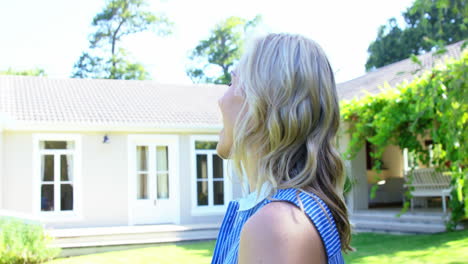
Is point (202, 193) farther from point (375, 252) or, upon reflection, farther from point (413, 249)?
point (413, 249)

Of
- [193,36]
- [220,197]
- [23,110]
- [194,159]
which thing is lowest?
[220,197]

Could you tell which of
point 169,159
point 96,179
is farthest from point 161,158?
point 96,179

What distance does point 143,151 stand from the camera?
47.1 ft

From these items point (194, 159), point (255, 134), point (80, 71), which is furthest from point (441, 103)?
point (80, 71)

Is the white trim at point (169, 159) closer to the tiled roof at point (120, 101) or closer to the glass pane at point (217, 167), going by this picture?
the tiled roof at point (120, 101)

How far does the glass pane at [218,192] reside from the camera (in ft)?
48.3

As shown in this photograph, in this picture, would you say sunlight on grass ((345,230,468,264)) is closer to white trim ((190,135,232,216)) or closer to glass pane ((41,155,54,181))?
white trim ((190,135,232,216))

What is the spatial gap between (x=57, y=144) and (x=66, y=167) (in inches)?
24.7

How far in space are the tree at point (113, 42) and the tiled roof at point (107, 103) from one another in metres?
13.4

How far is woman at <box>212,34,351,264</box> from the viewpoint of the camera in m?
1.05

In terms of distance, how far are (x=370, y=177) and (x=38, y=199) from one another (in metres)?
10.0

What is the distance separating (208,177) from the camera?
48.1ft

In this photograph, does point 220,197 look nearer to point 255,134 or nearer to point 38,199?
point 38,199

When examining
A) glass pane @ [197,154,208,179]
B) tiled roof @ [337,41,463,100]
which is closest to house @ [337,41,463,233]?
tiled roof @ [337,41,463,100]
